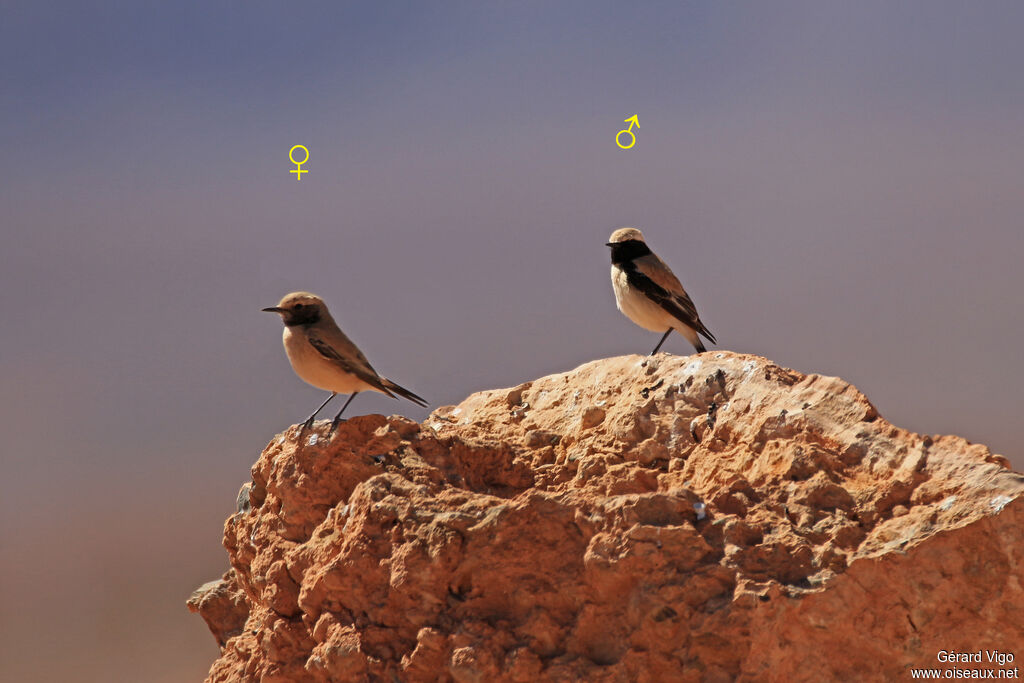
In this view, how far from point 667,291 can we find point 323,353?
3.54 metres

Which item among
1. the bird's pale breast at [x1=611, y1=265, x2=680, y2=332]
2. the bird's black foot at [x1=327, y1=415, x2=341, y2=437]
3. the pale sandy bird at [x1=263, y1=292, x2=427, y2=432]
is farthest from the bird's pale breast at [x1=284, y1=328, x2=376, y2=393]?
the bird's pale breast at [x1=611, y1=265, x2=680, y2=332]

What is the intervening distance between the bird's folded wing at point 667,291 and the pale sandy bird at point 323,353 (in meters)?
2.93

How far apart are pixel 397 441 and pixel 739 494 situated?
2.20m

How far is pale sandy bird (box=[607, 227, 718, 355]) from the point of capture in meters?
9.51

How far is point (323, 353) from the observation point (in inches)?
294

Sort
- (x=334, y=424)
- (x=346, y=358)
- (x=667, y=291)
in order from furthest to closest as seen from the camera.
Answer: (x=667, y=291), (x=346, y=358), (x=334, y=424)

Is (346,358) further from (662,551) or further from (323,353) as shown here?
(662,551)

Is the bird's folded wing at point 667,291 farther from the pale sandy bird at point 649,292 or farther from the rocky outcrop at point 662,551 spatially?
the rocky outcrop at point 662,551

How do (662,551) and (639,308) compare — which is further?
(639,308)

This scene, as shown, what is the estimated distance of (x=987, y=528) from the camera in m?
5.07

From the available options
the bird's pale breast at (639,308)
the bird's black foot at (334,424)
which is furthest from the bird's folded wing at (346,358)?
the bird's pale breast at (639,308)

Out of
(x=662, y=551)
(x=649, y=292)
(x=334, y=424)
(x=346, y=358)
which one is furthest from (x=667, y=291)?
(x=662, y=551)

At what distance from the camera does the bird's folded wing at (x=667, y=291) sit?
9477mm

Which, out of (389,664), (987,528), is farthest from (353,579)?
(987,528)
